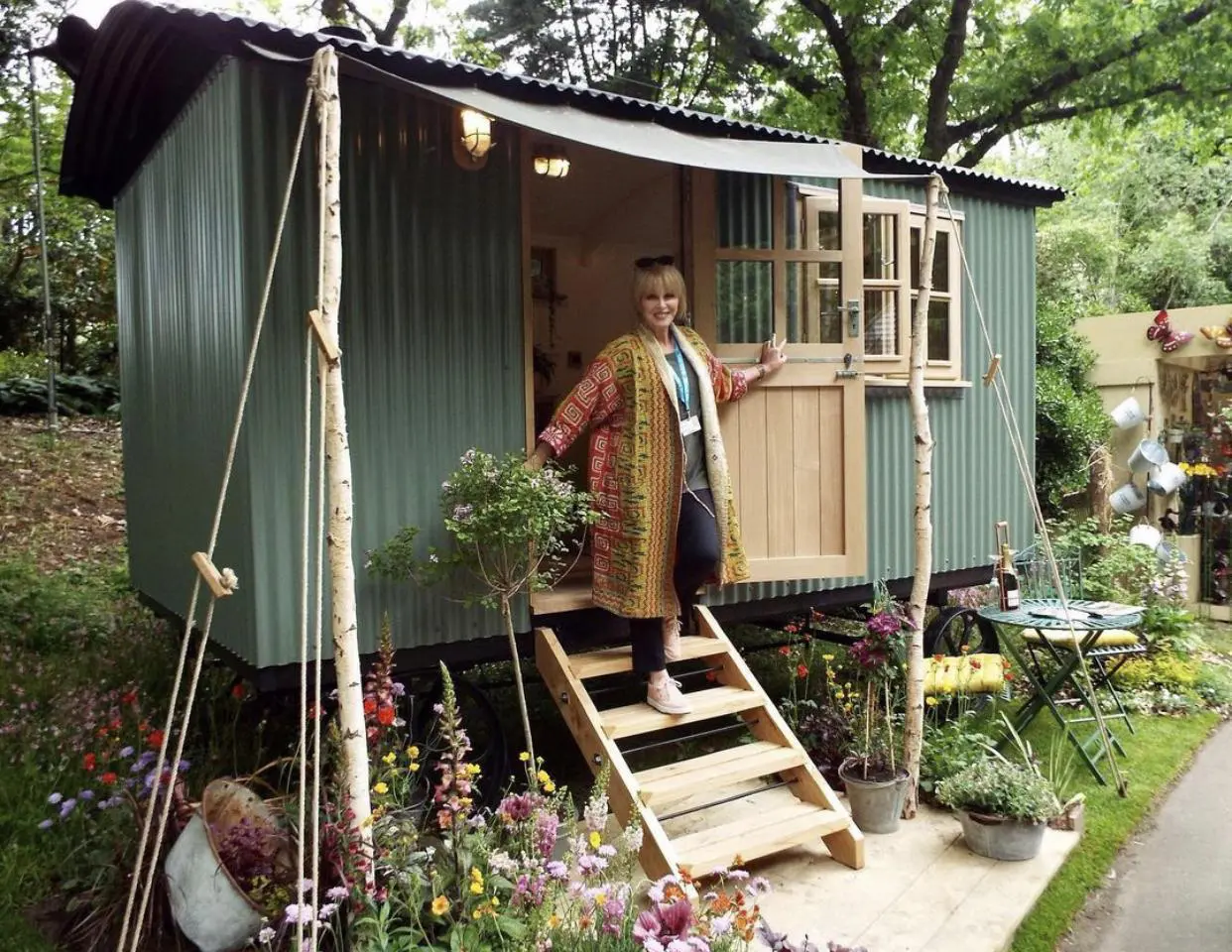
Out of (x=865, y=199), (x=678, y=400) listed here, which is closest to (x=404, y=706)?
(x=678, y=400)

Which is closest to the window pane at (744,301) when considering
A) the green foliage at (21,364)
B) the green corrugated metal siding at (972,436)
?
the green corrugated metal siding at (972,436)

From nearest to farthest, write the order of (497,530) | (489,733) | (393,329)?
(497,530)
(393,329)
(489,733)

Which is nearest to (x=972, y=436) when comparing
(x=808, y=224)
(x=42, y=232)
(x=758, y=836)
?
(x=808, y=224)

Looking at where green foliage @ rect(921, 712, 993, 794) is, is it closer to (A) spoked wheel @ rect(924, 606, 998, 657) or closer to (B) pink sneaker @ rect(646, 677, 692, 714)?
(B) pink sneaker @ rect(646, 677, 692, 714)

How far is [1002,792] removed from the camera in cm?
393

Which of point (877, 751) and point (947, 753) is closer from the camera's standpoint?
point (877, 751)

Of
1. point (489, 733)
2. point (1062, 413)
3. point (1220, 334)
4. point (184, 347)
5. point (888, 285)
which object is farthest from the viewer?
point (1062, 413)

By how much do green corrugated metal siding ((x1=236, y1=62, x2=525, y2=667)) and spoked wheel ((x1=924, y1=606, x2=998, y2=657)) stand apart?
345cm

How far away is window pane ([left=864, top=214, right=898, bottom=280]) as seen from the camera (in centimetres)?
555

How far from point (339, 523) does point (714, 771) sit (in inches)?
76.3

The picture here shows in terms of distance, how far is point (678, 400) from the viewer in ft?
13.5

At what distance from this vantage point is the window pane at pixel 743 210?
4.93 metres

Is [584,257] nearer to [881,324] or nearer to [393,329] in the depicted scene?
[881,324]

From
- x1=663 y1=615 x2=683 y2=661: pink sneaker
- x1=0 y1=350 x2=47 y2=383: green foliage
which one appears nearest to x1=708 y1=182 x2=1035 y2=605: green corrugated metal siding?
x1=663 y1=615 x2=683 y2=661: pink sneaker
